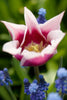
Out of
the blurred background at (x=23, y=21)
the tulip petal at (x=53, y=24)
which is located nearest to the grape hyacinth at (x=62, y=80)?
the tulip petal at (x=53, y=24)

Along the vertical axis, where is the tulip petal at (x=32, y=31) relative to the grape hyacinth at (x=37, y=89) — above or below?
above

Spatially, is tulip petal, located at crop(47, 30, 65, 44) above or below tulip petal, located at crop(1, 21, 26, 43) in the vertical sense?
below

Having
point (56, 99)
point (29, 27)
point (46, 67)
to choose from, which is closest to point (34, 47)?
point (29, 27)

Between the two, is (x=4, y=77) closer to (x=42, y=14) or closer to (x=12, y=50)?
(x=12, y=50)

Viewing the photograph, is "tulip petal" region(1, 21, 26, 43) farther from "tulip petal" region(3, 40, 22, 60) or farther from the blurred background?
the blurred background

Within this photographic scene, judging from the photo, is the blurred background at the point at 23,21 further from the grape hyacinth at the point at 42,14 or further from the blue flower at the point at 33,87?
the blue flower at the point at 33,87

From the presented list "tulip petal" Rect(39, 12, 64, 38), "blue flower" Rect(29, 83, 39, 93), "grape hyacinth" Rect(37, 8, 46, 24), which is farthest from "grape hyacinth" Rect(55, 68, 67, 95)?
"grape hyacinth" Rect(37, 8, 46, 24)

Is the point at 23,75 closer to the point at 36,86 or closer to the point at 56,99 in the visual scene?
the point at 36,86

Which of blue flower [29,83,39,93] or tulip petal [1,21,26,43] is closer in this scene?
blue flower [29,83,39,93]
